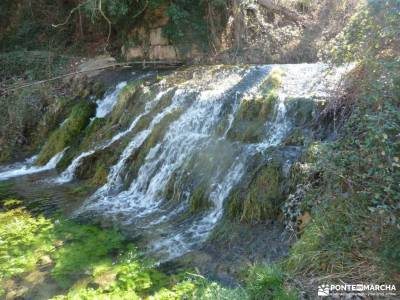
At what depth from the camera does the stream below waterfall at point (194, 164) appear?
566 cm

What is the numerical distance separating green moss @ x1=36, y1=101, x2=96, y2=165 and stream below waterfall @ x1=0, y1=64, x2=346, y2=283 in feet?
0.77

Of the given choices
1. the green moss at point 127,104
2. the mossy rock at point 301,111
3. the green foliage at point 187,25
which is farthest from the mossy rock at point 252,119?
the green foliage at point 187,25

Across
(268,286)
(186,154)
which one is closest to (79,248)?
(186,154)

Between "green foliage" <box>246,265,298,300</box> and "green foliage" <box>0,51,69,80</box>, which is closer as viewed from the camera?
"green foliage" <box>246,265,298,300</box>

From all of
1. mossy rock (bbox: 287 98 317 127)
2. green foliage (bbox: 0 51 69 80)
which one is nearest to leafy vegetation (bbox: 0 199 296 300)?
mossy rock (bbox: 287 98 317 127)

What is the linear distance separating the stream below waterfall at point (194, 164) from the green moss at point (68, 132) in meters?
0.24

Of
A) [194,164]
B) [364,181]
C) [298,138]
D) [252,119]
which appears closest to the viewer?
[364,181]

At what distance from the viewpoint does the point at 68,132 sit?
10.4 meters

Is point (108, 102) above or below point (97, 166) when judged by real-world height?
above

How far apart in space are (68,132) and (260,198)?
6280mm

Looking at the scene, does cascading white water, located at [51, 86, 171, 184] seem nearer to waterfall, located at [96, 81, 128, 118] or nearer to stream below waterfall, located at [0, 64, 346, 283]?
stream below waterfall, located at [0, 64, 346, 283]

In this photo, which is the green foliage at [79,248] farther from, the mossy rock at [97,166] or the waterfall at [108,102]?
the waterfall at [108,102]

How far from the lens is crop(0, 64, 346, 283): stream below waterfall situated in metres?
5.66

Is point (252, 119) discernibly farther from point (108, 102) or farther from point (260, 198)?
point (108, 102)
